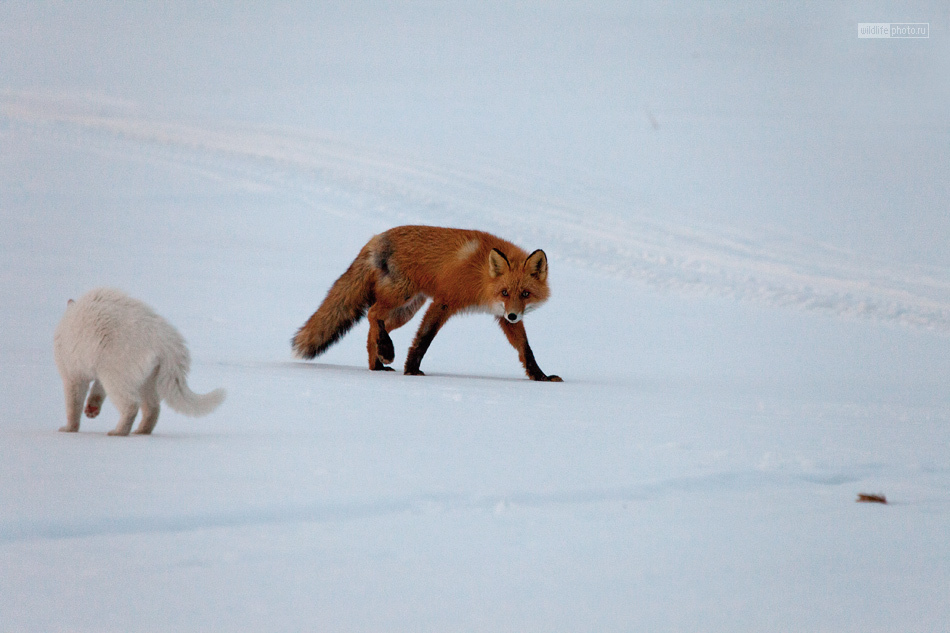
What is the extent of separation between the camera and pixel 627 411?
5.91 m

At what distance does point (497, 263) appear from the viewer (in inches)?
273

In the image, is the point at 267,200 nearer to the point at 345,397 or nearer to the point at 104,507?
the point at 345,397

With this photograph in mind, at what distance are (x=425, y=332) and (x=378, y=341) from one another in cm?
42

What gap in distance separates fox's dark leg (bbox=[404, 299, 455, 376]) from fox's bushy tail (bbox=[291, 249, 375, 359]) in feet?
1.96

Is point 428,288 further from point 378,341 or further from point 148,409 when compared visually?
point 148,409

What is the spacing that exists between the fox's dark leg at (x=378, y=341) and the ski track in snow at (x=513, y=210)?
4.51 m

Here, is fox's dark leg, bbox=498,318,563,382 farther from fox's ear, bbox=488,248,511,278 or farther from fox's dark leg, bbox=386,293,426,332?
fox's dark leg, bbox=386,293,426,332

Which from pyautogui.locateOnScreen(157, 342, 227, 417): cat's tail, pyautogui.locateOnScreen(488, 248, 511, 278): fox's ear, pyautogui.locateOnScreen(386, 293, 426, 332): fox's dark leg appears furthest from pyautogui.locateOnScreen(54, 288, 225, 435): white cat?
pyautogui.locateOnScreen(386, 293, 426, 332): fox's dark leg

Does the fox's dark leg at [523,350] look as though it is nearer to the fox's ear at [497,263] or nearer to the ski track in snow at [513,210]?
the fox's ear at [497,263]

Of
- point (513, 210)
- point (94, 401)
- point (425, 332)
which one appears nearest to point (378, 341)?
point (425, 332)

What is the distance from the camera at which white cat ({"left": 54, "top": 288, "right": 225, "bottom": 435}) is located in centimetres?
453

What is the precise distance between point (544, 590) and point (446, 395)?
285 cm

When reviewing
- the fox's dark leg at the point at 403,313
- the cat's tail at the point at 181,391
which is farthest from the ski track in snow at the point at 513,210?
the cat's tail at the point at 181,391

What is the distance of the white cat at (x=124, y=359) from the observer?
178 inches
